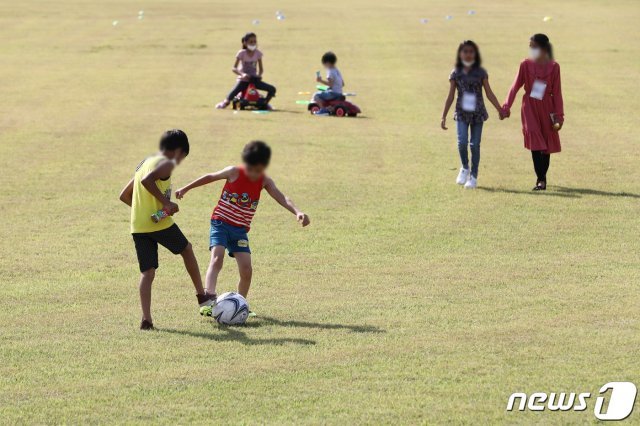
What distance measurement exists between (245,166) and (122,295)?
2419 mm

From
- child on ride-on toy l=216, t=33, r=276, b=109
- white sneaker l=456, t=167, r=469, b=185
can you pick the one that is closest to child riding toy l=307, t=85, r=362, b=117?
child on ride-on toy l=216, t=33, r=276, b=109

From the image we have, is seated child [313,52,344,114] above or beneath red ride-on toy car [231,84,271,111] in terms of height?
above

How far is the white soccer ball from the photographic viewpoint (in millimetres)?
9984

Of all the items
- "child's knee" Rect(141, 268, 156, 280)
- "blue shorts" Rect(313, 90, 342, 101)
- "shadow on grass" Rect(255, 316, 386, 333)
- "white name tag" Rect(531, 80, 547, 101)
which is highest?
"white name tag" Rect(531, 80, 547, 101)

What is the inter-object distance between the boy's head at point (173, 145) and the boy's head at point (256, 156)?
1.75 feet

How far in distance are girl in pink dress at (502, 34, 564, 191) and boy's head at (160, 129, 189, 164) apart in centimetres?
832

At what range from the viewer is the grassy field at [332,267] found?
817 cm

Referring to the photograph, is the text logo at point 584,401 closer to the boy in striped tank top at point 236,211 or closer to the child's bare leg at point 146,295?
the boy in striped tank top at point 236,211

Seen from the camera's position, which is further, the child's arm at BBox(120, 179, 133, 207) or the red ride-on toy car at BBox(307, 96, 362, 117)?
the red ride-on toy car at BBox(307, 96, 362, 117)

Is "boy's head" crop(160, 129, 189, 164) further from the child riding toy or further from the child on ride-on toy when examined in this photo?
the child on ride-on toy

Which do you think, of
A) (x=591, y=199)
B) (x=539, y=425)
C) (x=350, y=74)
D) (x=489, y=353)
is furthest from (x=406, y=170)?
(x=350, y=74)

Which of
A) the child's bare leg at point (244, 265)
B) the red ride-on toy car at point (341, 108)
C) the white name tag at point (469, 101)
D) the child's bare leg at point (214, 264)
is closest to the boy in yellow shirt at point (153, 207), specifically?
the child's bare leg at point (214, 264)

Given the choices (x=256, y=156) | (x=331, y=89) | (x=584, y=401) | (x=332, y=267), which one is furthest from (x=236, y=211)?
(x=331, y=89)

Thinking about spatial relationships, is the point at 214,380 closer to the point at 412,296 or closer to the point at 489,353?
the point at 489,353
